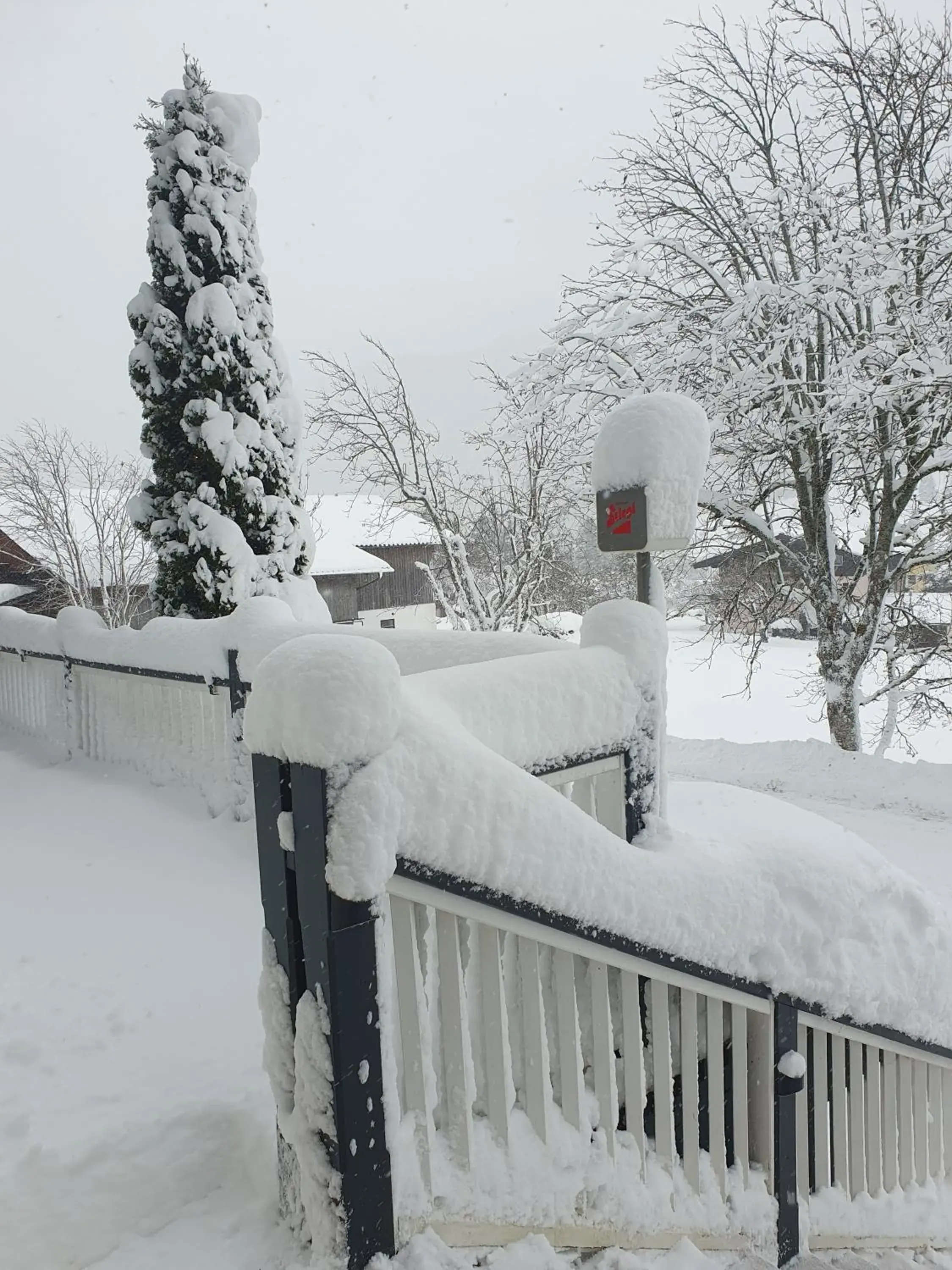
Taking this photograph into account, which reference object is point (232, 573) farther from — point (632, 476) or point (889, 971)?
point (889, 971)

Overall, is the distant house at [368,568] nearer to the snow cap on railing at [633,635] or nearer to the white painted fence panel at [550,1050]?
the snow cap on railing at [633,635]

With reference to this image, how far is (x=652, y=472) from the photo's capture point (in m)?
2.85

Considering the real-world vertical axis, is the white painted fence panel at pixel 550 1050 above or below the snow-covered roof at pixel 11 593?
below

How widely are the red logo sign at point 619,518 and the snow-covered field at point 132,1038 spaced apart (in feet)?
4.25

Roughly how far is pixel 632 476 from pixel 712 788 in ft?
9.92

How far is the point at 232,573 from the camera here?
827 centimetres

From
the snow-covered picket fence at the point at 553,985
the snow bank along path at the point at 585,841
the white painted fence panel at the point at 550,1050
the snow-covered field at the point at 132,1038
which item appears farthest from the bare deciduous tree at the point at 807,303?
the white painted fence panel at the point at 550,1050

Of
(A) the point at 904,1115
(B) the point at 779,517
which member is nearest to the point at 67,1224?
(A) the point at 904,1115

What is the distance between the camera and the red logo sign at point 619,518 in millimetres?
2891

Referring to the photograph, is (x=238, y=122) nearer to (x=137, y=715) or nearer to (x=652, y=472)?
(x=137, y=715)

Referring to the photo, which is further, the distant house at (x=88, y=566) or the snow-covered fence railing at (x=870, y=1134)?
the distant house at (x=88, y=566)

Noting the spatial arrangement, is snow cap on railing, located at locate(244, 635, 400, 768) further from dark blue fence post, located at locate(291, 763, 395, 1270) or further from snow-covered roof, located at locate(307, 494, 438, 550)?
snow-covered roof, located at locate(307, 494, 438, 550)

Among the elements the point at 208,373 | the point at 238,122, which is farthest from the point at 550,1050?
the point at 238,122

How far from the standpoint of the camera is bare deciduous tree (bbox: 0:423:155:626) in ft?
65.5
